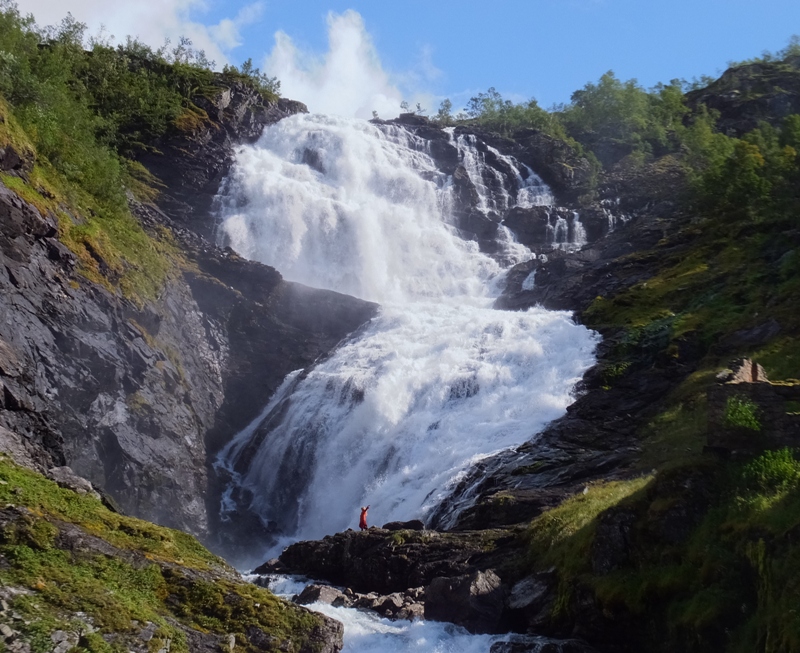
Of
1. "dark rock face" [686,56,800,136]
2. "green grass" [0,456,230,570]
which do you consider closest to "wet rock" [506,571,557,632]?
"green grass" [0,456,230,570]

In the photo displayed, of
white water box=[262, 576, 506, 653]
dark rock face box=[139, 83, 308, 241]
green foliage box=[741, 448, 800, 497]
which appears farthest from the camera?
dark rock face box=[139, 83, 308, 241]

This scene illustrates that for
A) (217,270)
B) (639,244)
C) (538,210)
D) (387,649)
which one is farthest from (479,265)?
(387,649)

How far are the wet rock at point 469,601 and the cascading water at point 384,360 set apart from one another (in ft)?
27.3

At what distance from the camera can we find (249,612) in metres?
13.6

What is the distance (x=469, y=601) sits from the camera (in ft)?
52.7

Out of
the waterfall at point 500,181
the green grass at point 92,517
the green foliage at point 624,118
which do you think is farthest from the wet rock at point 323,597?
the green foliage at point 624,118

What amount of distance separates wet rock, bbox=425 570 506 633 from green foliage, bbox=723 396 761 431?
248 inches

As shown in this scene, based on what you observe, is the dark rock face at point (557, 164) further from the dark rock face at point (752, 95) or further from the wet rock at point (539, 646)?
the wet rock at point (539, 646)

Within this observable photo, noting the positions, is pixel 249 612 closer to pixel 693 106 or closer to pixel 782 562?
pixel 782 562

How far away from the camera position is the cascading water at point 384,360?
29875mm

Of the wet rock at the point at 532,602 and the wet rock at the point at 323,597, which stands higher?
the wet rock at the point at 532,602

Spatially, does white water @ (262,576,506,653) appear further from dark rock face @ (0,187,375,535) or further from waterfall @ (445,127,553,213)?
waterfall @ (445,127,553,213)

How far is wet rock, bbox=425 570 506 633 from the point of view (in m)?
15.9

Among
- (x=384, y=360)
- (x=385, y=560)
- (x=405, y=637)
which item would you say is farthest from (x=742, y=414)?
(x=384, y=360)
